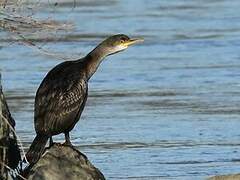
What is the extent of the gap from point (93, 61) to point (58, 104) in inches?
20.9

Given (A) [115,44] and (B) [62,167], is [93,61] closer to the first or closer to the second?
(A) [115,44]

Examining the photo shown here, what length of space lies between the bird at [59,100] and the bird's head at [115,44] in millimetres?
220

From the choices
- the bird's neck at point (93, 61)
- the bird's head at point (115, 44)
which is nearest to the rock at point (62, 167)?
the bird's neck at point (93, 61)

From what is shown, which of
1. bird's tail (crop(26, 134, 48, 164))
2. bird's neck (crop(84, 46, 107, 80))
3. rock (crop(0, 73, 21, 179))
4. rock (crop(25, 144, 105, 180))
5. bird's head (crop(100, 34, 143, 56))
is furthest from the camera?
bird's head (crop(100, 34, 143, 56))

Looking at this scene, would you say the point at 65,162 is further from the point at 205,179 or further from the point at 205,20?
the point at 205,20

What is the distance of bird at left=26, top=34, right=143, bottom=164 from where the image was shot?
9461 mm

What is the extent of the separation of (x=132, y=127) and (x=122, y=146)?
1.06 meters

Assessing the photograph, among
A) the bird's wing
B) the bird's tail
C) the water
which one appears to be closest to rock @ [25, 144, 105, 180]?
the bird's tail

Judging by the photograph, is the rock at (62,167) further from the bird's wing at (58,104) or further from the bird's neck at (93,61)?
the bird's neck at (93,61)

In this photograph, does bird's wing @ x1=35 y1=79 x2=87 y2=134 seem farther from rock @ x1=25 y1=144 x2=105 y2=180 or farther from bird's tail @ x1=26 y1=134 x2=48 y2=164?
rock @ x1=25 y1=144 x2=105 y2=180

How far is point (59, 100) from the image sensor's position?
956cm

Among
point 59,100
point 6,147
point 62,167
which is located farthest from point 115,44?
point 6,147

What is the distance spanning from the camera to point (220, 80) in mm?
16281

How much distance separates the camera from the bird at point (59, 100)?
31.0 feet
